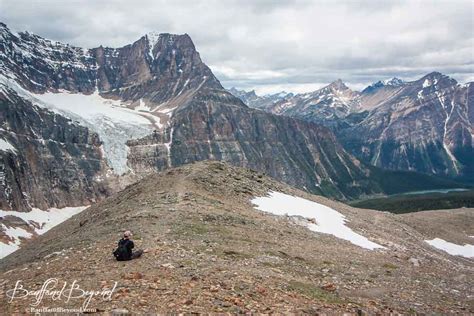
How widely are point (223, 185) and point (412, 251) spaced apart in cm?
2410

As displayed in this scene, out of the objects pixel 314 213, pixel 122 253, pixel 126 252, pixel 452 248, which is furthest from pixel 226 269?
pixel 452 248

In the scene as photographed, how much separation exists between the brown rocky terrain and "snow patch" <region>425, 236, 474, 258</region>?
24874mm

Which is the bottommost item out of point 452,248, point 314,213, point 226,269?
point 452,248

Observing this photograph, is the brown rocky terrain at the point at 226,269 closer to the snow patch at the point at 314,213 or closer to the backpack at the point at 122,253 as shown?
the backpack at the point at 122,253

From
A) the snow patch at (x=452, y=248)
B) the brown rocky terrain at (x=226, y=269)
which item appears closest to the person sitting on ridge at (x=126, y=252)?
the brown rocky terrain at (x=226, y=269)

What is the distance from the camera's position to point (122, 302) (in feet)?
64.0

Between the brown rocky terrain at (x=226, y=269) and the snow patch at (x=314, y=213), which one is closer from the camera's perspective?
the brown rocky terrain at (x=226, y=269)

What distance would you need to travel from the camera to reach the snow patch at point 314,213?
52344mm

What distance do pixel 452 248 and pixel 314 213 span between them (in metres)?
31.0

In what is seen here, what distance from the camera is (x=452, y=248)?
76.1 metres

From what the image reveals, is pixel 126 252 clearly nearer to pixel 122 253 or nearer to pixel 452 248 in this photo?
pixel 122 253

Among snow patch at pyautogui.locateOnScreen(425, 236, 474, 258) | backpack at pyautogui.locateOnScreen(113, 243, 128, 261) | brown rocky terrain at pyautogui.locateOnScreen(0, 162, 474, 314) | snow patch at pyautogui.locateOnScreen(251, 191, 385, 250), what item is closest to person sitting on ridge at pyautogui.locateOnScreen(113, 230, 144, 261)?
backpack at pyautogui.locateOnScreen(113, 243, 128, 261)

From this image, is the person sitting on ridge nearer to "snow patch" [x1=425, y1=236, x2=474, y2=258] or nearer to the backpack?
the backpack

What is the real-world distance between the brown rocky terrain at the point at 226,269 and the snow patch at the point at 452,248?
81.6 ft
